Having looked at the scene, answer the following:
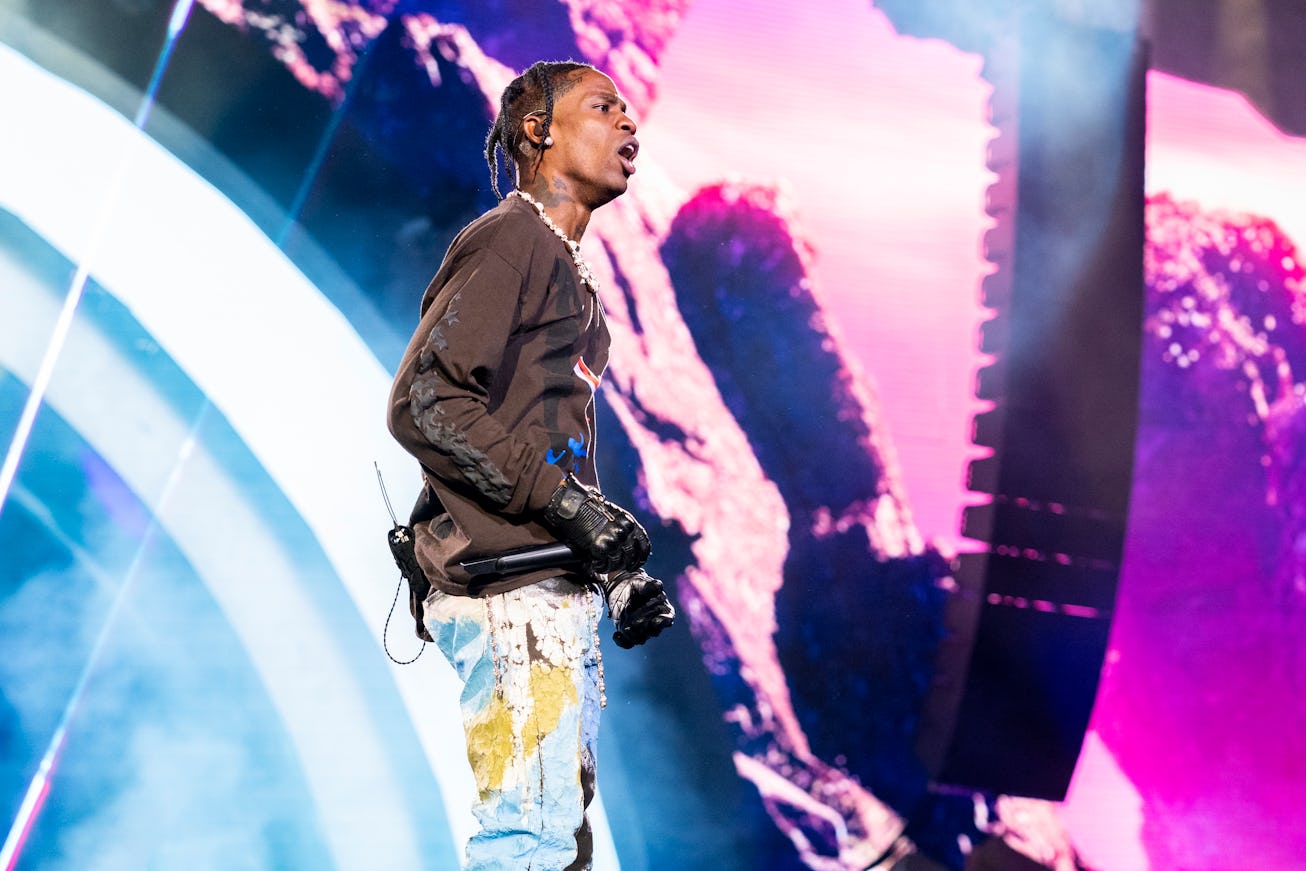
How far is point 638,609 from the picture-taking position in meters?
1.55

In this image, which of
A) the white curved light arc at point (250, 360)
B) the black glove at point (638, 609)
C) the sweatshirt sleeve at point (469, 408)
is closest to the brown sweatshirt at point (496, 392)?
the sweatshirt sleeve at point (469, 408)

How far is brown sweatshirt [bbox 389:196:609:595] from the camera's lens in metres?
1.50

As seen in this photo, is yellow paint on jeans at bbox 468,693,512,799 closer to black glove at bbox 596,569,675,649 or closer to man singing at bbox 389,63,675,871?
man singing at bbox 389,63,675,871

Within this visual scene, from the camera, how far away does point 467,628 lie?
159 centimetres

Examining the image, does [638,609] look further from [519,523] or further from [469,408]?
[469,408]

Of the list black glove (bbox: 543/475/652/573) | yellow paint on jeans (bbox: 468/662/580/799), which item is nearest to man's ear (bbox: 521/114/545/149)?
black glove (bbox: 543/475/652/573)

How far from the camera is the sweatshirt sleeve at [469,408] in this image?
4.90 feet

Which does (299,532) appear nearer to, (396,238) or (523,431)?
(396,238)

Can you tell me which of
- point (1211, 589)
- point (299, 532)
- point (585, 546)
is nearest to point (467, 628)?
point (585, 546)

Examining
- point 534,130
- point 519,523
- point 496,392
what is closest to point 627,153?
point 534,130

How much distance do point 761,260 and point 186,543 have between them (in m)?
1.38

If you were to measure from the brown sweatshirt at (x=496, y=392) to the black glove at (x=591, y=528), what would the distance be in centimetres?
2

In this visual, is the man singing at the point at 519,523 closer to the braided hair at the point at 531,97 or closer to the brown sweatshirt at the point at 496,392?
the brown sweatshirt at the point at 496,392

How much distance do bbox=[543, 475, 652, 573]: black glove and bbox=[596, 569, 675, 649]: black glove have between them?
45 mm
